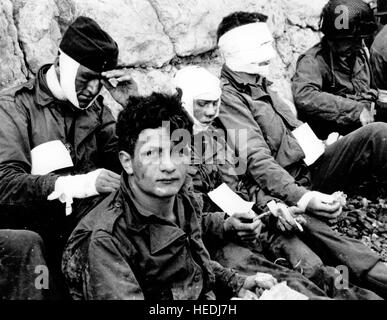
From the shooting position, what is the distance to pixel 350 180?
6121 mm

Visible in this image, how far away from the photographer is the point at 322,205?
16.4 ft

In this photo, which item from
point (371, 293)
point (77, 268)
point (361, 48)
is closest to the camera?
point (77, 268)

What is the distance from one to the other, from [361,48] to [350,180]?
1.55 metres

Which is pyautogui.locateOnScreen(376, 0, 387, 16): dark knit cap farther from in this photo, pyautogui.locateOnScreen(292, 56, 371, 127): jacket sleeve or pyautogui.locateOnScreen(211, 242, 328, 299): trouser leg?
pyautogui.locateOnScreen(211, 242, 328, 299): trouser leg

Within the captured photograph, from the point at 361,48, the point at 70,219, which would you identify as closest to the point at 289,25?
the point at 361,48

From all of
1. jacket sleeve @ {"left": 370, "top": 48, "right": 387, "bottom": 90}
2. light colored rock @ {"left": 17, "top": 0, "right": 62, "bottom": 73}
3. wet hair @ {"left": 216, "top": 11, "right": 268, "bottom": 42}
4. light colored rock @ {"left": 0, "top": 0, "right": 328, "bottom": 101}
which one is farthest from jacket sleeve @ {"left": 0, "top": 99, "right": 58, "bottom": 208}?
jacket sleeve @ {"left": 370, "top": 48, "right": 387, "bottom": 90}

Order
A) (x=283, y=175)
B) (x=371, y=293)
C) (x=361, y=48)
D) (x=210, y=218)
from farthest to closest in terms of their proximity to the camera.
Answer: (x=361, y=48) < (x=283, y=175) < (x=210, y=218) < (x=371, y=293)

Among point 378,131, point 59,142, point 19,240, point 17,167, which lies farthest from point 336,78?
point 19,240

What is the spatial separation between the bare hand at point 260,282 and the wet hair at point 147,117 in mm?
1014

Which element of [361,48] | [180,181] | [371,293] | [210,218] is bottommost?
[371,293]

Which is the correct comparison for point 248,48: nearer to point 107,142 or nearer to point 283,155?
point 283,155

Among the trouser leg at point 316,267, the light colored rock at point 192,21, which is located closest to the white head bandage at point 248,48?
the light colored rock at point 192,21

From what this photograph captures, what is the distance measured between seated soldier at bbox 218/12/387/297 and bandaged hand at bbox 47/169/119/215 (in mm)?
1243
